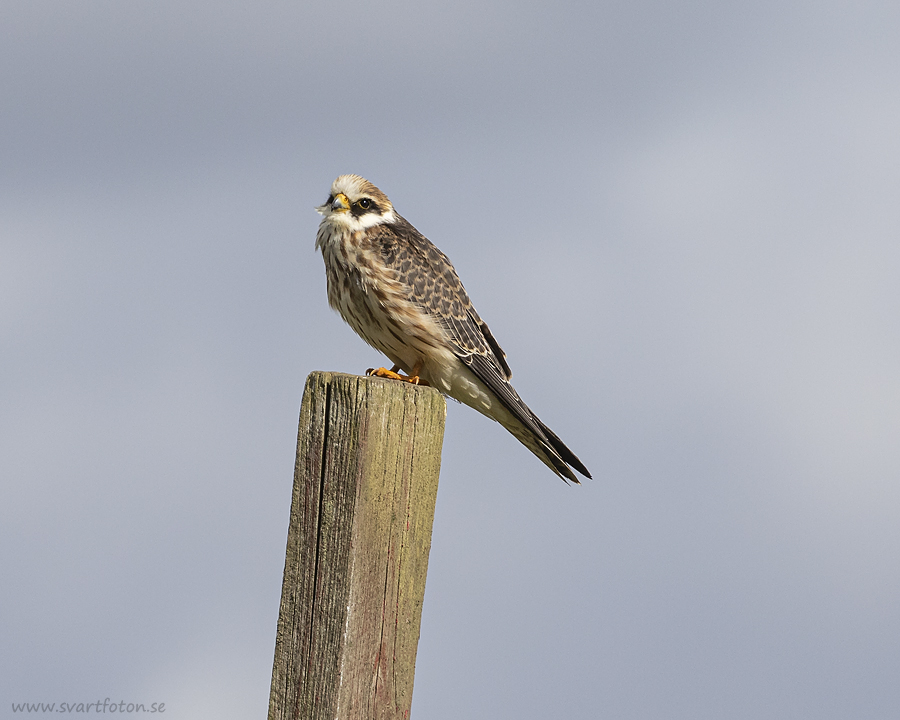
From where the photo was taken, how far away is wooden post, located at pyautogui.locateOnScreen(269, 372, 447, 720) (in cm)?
255

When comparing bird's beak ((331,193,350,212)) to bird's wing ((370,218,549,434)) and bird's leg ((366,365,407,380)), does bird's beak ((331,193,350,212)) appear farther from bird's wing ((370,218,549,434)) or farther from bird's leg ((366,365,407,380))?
bird's leg ((366,365,407,380))

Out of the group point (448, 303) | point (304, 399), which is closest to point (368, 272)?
point (448, 303)

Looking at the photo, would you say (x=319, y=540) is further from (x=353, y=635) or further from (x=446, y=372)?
(x=446, y=372)

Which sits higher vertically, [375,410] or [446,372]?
[446,372]

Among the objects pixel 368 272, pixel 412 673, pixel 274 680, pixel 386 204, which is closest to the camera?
pixel 274 680

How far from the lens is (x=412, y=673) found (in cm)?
277

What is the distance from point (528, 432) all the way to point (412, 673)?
3.19 m

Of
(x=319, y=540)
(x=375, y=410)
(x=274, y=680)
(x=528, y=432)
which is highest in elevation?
(x=528, y=432)

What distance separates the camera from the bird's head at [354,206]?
5.88 meters

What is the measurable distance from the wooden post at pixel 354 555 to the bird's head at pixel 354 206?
3.22 meters

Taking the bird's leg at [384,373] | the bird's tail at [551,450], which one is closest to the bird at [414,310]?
the bird's tail at [551,450]

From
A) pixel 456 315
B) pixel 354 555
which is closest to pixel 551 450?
pixel 456 315

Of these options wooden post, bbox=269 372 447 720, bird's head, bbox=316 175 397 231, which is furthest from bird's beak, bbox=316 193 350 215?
wooden post, bbox=269 372 447 720

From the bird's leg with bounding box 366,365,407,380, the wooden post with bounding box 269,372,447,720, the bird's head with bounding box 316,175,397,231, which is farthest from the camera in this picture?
the bird's head with bounding box 316,175,397,231
